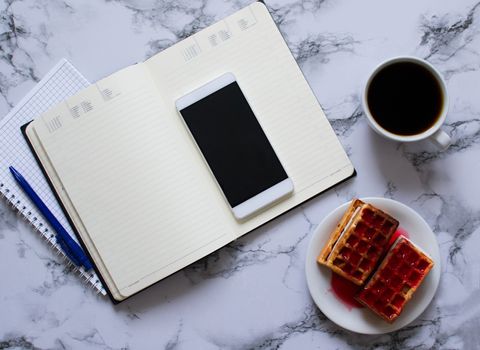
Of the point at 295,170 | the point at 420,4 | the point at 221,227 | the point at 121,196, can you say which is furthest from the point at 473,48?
the point at 121,196

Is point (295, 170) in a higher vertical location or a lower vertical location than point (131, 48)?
lower

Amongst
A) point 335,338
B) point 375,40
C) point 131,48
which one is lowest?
point 335,338

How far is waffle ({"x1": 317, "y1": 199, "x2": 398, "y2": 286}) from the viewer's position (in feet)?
3.10

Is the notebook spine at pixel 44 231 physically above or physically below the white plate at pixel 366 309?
above

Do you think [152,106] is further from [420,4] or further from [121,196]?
[420,4]

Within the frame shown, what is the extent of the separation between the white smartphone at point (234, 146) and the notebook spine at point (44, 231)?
249mm

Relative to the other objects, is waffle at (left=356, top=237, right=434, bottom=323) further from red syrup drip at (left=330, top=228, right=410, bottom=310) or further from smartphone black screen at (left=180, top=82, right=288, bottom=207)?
smartphone black screen at (left=180, top=82, right=288, bottom=207)

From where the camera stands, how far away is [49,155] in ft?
3.22

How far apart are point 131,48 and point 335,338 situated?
0.56 meters

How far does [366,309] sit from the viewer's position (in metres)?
0.98

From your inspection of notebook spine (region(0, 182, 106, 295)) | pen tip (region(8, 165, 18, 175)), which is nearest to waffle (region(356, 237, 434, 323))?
notebook spine (region(0, 182, 106, 295))

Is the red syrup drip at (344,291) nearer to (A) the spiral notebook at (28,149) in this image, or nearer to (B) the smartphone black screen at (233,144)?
(B) the smartphone black screen at (233,144)

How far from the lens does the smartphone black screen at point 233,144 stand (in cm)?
97

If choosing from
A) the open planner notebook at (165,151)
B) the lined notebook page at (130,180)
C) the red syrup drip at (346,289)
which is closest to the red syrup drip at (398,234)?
the red syrup drip at (346,289)
